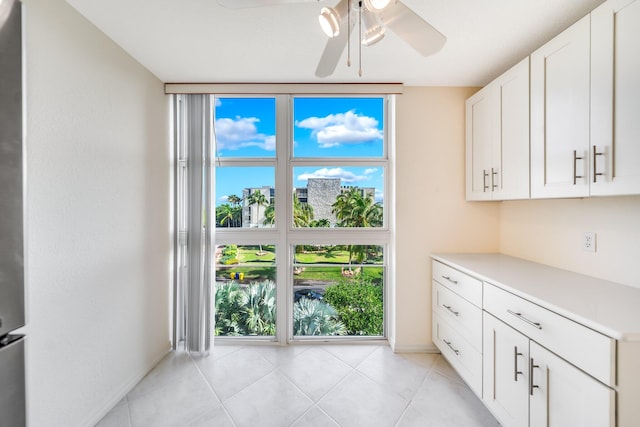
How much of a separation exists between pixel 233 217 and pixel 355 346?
168cm

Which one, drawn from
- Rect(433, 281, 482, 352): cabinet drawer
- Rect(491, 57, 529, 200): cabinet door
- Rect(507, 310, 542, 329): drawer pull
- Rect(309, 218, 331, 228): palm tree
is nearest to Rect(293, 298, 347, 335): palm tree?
Rect(309, 218, 331, 228): palm tree

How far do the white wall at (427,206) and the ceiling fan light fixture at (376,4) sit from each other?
1.60 meters

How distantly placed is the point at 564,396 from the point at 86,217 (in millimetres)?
2540

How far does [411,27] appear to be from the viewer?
1098 millimetres

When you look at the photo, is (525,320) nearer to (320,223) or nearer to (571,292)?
(571,292)

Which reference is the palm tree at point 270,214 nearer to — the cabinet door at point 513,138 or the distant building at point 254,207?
the distant building at point 254,207

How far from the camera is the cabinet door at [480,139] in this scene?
2.13 meters

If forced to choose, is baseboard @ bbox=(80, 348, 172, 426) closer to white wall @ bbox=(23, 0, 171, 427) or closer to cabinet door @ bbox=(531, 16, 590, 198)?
white wall @ bbox=(23, 0, 171, 427)

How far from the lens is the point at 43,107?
1.38m

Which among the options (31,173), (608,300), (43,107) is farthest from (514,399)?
(43,107)

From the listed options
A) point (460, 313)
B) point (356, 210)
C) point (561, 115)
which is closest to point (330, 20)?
point (561, 115)

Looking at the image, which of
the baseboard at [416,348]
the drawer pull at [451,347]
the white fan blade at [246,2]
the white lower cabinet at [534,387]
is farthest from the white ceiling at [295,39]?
the baseboard at [416,348]

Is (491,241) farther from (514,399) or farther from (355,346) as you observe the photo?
(355,346)

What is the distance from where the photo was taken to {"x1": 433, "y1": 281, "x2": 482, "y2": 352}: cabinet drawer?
180 centimetres
